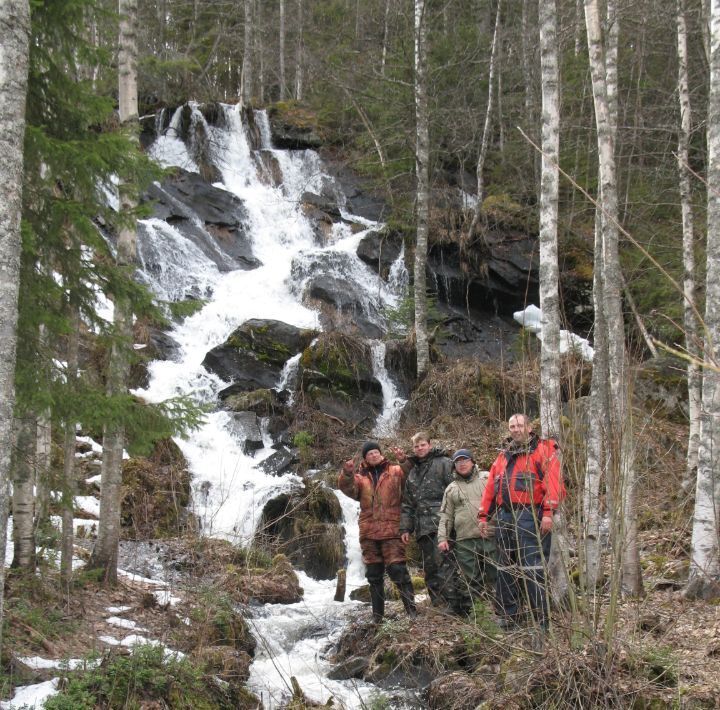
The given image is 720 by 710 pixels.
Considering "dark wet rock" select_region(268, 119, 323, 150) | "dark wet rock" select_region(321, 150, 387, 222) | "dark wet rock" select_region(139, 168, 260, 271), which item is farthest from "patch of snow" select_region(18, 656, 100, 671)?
"dark wet rock" select_region(268, 119, 323, 150)

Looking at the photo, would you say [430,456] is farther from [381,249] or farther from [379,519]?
[381,249]

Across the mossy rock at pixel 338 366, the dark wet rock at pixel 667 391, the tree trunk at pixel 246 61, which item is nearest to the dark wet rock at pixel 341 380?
the mossy rock at pixel 338 366

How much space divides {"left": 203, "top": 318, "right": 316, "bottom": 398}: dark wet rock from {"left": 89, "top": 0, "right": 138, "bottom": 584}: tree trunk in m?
7.16

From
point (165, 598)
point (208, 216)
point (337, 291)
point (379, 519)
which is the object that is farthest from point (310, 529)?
point (208, 216)

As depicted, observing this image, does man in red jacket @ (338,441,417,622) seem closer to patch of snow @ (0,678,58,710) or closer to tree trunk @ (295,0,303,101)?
patch of snow @ (0,678,58,710)

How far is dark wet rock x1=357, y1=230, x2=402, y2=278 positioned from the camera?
1981 cm

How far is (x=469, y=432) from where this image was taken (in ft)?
44.2

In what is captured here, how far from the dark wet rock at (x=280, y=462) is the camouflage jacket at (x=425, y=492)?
5.94m

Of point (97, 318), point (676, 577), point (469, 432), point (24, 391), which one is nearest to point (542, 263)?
point (676, 577)

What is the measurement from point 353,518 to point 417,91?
33.4 ft

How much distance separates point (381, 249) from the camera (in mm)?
20062

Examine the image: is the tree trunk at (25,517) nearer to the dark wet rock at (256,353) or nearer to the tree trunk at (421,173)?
the dark wet rock at (256,353)

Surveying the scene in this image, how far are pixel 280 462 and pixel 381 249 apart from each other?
8799mm

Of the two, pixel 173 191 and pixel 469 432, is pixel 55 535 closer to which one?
pixel 469 432
